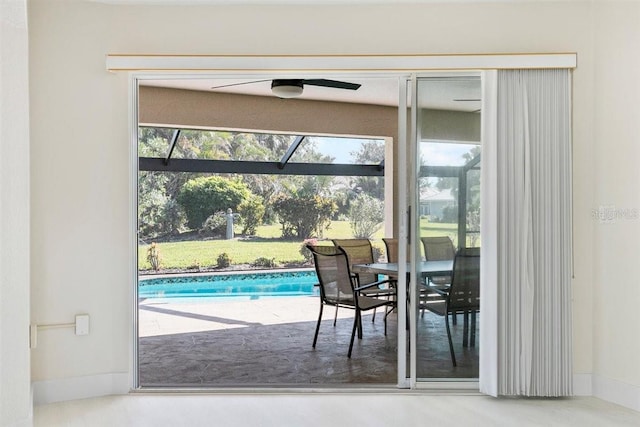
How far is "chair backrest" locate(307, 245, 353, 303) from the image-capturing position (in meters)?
5.06

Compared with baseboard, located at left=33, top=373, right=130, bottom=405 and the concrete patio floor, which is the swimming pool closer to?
the concrete patio floor

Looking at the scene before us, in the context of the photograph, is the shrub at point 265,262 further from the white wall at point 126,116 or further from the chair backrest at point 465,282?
the chair backrest at point 465,282

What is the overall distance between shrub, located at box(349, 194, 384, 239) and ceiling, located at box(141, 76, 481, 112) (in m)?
4.33

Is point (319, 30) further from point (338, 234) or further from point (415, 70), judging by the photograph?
point (338, 234)

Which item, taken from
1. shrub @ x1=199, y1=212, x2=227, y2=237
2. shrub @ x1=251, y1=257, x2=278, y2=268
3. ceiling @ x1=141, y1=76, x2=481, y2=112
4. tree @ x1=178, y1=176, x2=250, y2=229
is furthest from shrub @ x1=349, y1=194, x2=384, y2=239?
ceiling @ x1=141, y1=76, x2=481, y2=112

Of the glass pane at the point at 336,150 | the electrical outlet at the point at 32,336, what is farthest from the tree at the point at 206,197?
the electrical outlet at the point at 32,336

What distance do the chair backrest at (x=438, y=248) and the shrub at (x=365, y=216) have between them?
8.65 meters

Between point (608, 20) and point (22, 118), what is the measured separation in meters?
3.56

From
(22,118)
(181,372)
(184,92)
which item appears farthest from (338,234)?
(22,118)

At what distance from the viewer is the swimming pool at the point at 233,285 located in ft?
31.5

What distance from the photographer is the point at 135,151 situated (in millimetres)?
3902

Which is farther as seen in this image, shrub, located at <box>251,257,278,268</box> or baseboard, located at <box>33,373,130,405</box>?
shrub, located at <box>251,257,278,268</box>

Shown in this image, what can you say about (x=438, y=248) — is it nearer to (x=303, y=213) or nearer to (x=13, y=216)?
(x=13, y=216)

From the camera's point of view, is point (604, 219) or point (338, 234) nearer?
point (604, 219)
